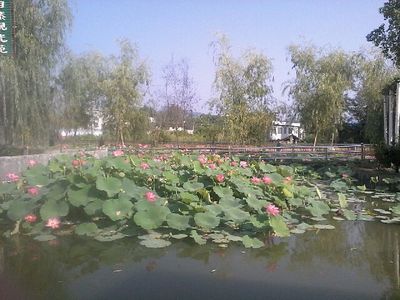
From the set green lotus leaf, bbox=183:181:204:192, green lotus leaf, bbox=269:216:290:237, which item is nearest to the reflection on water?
green lotus leaf, bbox=269:216:290:237

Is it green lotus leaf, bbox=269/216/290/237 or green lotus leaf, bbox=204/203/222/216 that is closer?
green lotus leaf, bbox=269/216/290/237

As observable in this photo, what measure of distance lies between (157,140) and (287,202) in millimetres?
18417

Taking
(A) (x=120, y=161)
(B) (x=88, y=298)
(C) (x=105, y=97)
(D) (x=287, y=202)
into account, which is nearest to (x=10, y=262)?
(B) (x=88, y=298)

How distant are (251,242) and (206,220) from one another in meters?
0.49

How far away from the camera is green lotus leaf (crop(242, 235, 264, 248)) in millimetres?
3945

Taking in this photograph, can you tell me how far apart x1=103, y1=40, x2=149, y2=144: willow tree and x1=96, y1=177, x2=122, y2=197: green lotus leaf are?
18.3m

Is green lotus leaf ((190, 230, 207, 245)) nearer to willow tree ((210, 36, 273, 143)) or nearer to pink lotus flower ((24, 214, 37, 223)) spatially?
pink lotus flower ((24, 214, 37, 223))

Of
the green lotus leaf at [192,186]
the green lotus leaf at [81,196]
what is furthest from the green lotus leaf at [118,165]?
the green lotus leaf at [81,196]

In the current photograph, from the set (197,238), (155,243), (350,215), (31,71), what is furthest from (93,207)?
(31,71)

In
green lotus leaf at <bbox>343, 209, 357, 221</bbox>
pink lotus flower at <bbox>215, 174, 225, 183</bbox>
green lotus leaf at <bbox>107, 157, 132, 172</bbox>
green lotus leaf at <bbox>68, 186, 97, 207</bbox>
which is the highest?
green lotus leaf at <bbox>107, 157, 132, 172</bbox>

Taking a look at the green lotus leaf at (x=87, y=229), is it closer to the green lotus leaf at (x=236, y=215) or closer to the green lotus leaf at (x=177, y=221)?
the green lotus leaf at (x=177, y=221)

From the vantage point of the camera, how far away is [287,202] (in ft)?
18.8

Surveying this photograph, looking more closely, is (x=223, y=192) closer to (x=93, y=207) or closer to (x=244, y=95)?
(x=93, y=207)

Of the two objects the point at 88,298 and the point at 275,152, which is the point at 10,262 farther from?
the point at 275,152
